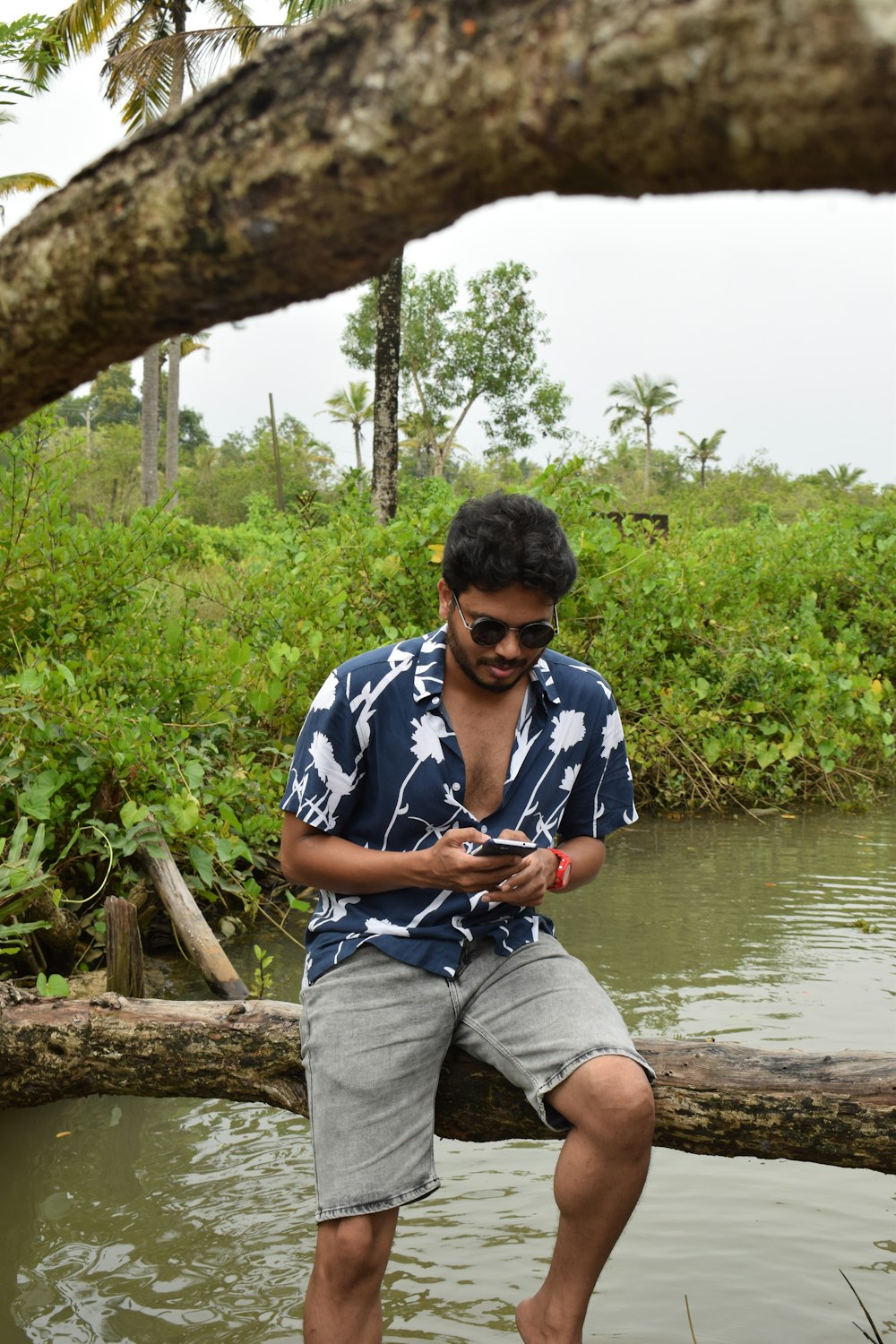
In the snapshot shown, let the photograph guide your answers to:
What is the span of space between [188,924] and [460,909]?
7.89 feet

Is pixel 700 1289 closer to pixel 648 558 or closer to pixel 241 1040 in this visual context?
pixel 241 1040

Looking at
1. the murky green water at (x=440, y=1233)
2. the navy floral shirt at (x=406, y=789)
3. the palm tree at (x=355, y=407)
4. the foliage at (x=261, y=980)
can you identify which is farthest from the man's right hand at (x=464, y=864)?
the palm tree at (x=355, y=407)

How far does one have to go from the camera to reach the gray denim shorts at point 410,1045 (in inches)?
99.3

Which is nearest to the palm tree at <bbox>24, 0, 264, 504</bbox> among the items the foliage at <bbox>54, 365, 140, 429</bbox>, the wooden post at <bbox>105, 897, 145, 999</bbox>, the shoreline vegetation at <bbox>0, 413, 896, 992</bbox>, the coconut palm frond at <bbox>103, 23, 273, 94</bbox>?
the coconut palm frond at <bbox>103, 23, 273, 94</bbox>

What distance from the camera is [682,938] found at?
6059 millimetres

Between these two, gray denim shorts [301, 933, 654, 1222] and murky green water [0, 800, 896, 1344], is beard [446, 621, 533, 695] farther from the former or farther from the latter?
murky green water [0, 800, 896, 1344]

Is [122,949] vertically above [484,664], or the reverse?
[484,664]

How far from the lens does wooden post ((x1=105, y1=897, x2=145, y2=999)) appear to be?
4.05m

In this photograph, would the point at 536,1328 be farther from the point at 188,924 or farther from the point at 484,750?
the point at 188,924

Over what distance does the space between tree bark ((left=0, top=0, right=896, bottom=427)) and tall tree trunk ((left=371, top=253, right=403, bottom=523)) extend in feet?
41.3

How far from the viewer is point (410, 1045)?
266 cm

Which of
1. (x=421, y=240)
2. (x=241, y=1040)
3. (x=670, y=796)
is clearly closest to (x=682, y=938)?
(x=670, y=796)

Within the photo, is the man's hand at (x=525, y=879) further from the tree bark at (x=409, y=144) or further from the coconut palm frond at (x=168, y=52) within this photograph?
the coconut palm frond at (x=168, y=52)

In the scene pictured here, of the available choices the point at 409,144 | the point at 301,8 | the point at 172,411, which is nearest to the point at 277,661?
the point at 409,144
